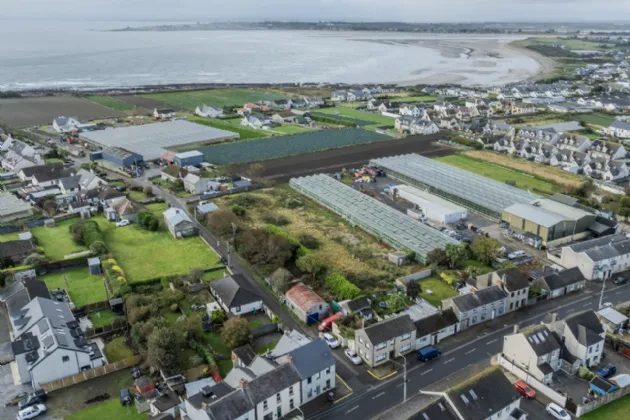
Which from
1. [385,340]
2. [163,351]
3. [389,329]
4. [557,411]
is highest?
[163,351]

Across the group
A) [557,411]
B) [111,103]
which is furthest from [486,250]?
[111,103]

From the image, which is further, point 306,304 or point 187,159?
point 187,159

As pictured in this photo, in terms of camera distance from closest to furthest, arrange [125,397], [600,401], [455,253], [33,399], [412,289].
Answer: [600,401] < [33,399] < [125,397] < [412,289] < [455,253]

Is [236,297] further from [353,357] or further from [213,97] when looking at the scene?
[213,97]

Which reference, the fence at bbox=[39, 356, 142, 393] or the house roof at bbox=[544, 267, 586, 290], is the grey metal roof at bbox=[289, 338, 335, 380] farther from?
the house roof at bbox=[544, 267, 586, 290]

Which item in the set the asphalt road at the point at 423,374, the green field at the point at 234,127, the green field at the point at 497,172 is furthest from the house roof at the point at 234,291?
the green field at the point at 234,127

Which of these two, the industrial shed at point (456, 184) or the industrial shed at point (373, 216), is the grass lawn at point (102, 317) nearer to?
the industrial shed at point (373, 216)

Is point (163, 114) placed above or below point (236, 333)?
below
